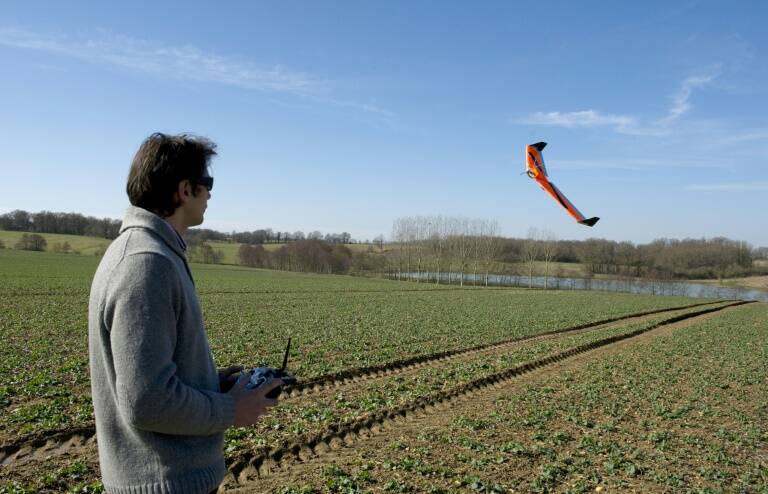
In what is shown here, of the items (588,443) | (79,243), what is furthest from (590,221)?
(79,243)

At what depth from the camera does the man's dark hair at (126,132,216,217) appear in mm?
2328

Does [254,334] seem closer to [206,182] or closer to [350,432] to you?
[350,432]

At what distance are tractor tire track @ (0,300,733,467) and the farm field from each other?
3cm

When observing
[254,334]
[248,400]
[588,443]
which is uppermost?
[248,400]

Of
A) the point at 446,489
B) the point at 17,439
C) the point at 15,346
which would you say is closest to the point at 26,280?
the point at 15,346

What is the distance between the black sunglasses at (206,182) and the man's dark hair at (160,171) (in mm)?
40

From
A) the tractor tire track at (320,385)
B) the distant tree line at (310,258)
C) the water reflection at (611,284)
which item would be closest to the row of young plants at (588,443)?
the tractor tire track at (320,385)

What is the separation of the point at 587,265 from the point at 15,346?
97308 mm

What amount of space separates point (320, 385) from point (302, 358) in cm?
326

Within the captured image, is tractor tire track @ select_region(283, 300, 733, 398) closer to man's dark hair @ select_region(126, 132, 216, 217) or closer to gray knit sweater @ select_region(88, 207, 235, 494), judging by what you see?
gray knit sweater @ select_region(88, 207, 235, 494)

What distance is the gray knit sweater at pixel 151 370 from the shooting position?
2.05m

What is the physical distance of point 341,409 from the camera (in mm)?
10383

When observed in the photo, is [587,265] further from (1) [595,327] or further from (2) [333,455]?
(2) [333,455]

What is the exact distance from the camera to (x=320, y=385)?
1241 cm
